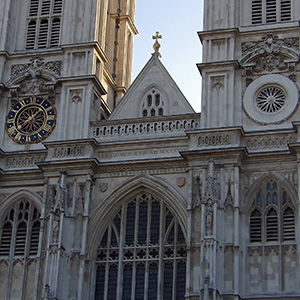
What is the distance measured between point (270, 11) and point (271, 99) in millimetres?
3636

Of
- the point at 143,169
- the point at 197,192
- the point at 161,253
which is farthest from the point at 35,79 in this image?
the point at 161,253

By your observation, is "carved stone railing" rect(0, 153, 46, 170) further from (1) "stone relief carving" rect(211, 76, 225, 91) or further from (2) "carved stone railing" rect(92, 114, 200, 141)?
(1) "stone relief carving" rect(211, 76, 225, 91)

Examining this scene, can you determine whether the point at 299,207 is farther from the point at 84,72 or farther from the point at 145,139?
the point at 84,72

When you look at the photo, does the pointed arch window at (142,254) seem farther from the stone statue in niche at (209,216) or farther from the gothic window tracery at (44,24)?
the gothic window tracery at (44,24)

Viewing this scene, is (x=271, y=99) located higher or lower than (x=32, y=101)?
lower

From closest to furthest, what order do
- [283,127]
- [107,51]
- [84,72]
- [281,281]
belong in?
[281,281], [283,127], [84,72], [107,51]

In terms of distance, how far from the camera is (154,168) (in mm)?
32906

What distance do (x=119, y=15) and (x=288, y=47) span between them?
8.42 m

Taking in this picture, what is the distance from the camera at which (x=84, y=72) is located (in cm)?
3512

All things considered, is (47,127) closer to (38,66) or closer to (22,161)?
(22,161)

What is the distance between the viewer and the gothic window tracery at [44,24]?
121 ft

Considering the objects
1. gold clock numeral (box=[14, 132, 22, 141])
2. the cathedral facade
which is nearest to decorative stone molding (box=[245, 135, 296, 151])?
the cathedral facade

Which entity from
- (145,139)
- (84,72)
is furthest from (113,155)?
(84,72)

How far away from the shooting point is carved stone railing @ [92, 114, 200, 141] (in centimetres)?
3353
